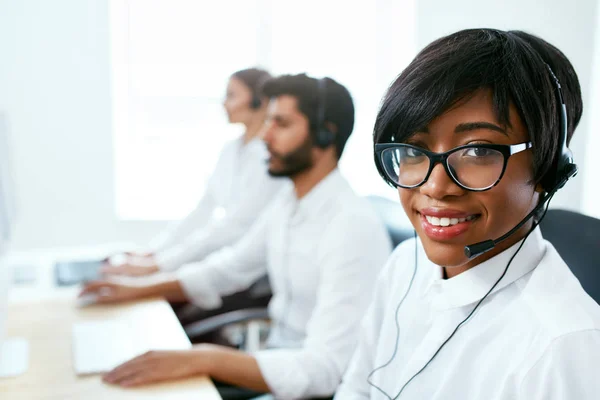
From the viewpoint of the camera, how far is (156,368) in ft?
3.47

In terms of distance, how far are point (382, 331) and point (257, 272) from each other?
0.91 meters

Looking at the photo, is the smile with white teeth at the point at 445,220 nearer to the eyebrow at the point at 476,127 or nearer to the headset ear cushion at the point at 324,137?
the eyebrow at the point at 476,127

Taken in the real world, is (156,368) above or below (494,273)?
below

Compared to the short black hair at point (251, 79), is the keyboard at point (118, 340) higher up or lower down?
lower down

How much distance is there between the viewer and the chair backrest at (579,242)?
0.86 m

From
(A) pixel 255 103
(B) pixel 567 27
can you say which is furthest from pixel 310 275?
(B) pixel 567 27

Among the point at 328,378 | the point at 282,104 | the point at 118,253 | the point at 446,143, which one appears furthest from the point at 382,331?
the point at 118,253

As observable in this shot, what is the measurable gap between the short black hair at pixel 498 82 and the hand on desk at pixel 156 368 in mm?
638

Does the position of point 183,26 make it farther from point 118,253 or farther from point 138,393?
point 138,393

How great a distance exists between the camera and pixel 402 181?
2.62ft

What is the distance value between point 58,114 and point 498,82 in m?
3.10

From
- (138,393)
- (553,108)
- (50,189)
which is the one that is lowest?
(50,189)

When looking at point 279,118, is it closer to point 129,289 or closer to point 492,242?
point 129,289

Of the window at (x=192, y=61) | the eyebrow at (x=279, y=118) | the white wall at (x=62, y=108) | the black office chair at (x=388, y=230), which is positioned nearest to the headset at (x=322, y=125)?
the eyebrow at (x=279, y=118)
